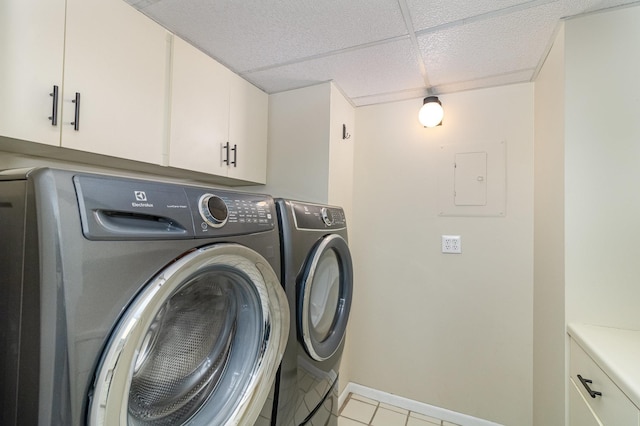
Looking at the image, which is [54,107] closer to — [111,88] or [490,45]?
[111,88]

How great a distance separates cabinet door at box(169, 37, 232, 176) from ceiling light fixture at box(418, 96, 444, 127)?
125cm

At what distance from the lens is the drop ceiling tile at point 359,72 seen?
4.97ft

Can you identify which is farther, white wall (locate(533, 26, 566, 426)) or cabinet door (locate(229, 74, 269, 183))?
cabinet door (locate(229, 74, 269, 183))

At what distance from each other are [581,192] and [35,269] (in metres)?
1.74

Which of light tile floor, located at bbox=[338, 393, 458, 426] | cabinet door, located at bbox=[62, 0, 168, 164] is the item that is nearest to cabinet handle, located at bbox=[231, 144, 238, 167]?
cabinet door, located at bbox=[62, 0, 168, 164]

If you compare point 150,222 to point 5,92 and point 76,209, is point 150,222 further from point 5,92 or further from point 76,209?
point 5,92

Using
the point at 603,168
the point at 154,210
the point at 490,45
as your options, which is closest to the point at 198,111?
the point at 154,210

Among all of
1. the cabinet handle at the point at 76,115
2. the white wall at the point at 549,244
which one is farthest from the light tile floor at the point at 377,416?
the cabinet handle at the point at 76,115

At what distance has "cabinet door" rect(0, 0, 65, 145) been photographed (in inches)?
34.4

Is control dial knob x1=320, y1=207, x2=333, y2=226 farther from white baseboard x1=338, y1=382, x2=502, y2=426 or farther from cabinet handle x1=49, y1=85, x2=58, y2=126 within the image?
white baseboard x1=338, y1=382, x2=502, y2=426

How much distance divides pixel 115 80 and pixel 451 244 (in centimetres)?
200

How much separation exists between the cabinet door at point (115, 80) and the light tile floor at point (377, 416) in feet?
6.37

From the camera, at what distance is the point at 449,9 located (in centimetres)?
119

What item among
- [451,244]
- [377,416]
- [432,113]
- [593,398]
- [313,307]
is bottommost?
[377,416]
